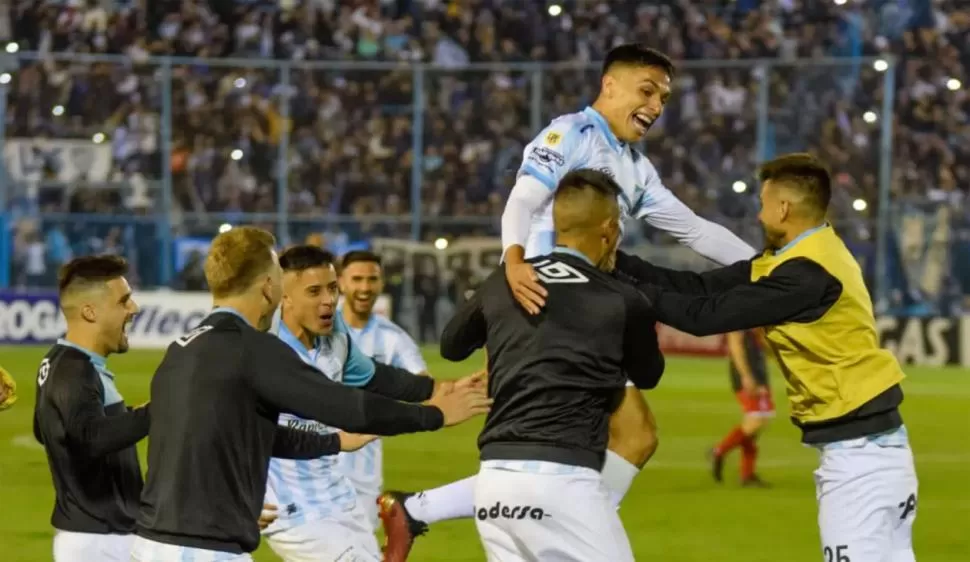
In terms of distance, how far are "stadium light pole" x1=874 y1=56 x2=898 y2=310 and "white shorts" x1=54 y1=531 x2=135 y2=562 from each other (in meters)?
20.1

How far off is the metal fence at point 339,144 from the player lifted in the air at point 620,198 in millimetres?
17736

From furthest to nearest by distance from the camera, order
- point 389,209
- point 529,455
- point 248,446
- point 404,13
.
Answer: point 404,13, point 389,209, point 529,455, point 248,446

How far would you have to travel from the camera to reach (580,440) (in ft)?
19.8

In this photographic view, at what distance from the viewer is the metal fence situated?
26.2 m

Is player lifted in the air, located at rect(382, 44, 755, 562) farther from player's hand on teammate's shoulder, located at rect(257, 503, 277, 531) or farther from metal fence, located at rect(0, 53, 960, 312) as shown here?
metal fence, located at rect(0, 53, 960, 312)

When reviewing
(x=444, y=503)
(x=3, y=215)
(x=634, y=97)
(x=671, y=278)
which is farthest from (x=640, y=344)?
(x=3, y=215)

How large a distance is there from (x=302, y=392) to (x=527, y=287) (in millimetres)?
980

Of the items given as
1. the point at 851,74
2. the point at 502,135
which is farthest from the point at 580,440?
the point at 502,135

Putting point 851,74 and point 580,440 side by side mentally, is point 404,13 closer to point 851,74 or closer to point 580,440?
point 851,74

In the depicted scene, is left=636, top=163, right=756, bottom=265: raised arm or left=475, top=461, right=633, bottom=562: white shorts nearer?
left=475, top=461, right=633, bottom=562: white shorts

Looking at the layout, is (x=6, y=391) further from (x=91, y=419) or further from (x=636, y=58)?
→ (x=636, y=58)

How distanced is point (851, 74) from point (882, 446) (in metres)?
19.7

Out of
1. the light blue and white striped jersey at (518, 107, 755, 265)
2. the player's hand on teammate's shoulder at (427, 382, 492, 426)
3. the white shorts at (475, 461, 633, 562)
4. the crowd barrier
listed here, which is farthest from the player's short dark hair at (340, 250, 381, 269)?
the crowd barrier

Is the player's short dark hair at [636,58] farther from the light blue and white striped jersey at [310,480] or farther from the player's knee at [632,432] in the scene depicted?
the light blue and white striped jersey at [310,480]
